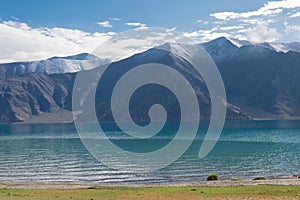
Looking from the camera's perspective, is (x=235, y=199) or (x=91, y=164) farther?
(x=91, y=164)

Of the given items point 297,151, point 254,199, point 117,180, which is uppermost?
point 254,199

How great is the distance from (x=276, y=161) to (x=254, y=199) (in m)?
68.0

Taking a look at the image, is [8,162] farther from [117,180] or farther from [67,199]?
[67,199]

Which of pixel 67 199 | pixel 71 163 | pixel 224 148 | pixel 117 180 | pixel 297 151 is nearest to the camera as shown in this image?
pixel 67 199

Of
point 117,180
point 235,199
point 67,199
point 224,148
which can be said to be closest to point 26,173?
point 117,180

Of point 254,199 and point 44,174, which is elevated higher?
point 254,199

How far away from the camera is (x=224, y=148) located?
143625mm

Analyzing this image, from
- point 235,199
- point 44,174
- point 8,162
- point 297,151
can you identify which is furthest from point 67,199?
point 297,151

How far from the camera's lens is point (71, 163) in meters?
109

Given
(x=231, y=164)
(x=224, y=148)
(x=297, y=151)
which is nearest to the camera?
(x=231, y=164)

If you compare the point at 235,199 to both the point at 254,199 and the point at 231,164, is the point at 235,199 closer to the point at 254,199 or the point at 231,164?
the point at 254,199

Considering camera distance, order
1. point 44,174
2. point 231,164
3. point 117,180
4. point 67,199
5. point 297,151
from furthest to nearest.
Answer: point 297,151
point 231,164
point 44,174
point 117,180
point 67,199

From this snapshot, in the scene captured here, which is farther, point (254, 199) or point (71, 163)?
point (71, 163)

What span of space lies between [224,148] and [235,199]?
105011 mm
